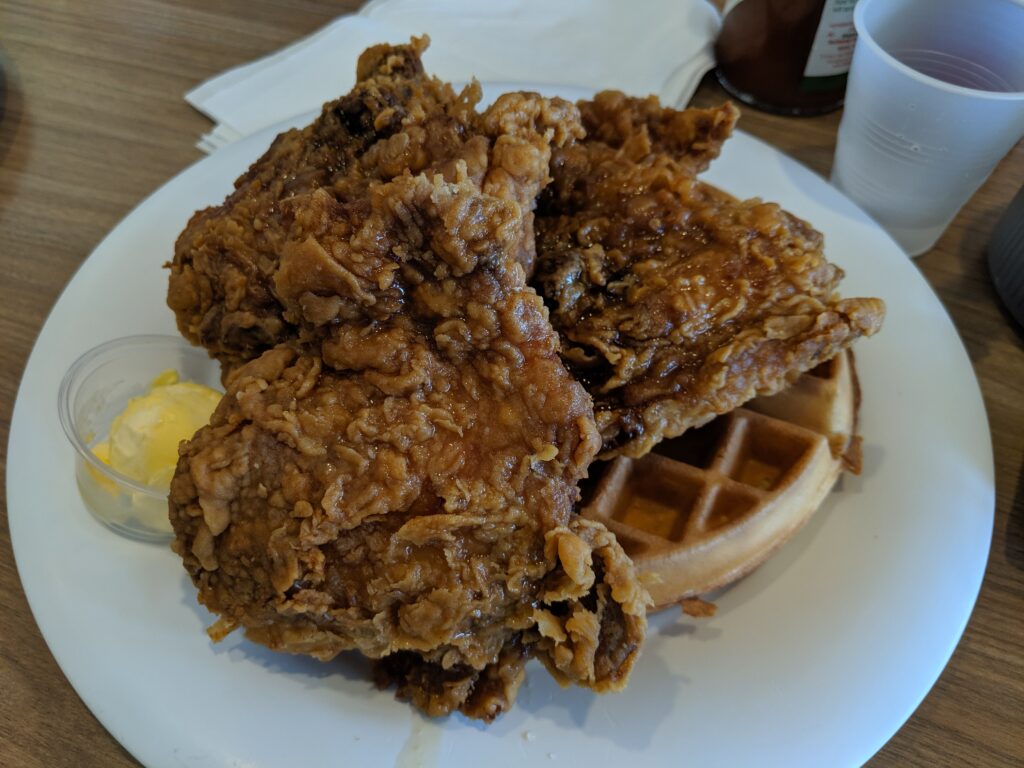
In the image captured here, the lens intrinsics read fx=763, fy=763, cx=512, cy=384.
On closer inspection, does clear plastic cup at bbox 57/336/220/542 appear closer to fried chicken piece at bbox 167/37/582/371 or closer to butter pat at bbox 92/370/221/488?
butter pat at bbox 92/370/221/488

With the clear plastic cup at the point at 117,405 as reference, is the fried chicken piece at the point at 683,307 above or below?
above

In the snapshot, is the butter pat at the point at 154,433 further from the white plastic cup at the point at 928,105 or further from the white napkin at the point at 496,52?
the white plastic cup at the point at 928,105

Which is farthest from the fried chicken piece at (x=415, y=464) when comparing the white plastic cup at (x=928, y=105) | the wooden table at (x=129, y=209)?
the white plastic cup at (x=928, y=105)

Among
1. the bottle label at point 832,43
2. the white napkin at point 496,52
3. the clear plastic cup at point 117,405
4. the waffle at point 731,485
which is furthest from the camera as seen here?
the white napkin at point 496,52

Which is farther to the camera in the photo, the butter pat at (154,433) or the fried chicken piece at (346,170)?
the butter pat at (154,433)

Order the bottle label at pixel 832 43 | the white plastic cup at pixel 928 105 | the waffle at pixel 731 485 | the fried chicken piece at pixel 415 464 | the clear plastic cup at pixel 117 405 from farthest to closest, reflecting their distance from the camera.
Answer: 1. the bottle label at pixel 832 43
2. the white plastic cup at pixel 928 105
3. the clear plastic cup at pixel 117 405
4. the waffle at pixel 731 485
5. the fried chicken piece at pixel 415 464

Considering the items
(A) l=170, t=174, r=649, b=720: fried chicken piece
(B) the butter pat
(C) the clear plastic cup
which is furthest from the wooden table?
(A) l=170, t=174, r=649, b=720: fried chicken piece
